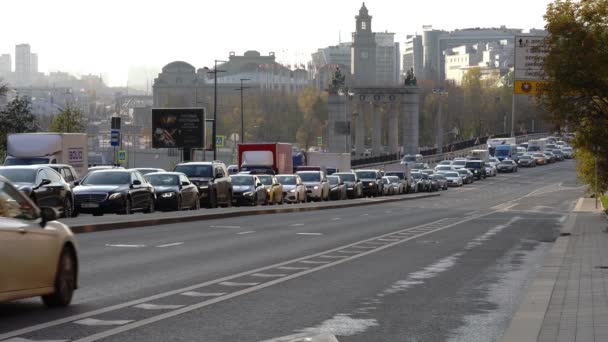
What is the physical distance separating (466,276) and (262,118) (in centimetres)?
17729

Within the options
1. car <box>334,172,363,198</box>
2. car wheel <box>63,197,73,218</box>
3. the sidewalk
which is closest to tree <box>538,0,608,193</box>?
the sidewalk

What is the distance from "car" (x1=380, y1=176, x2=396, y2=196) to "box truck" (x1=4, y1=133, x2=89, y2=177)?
1472 inches

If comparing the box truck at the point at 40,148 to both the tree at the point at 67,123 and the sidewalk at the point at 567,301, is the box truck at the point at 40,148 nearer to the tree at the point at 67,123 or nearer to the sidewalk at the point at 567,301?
the sidewalk at the point at 567,301

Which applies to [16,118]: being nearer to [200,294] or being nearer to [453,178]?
[453,178]

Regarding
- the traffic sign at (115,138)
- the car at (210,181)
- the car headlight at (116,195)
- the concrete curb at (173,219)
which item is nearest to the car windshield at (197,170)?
the car at (210,181)

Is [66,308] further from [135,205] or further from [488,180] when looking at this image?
[488,180]

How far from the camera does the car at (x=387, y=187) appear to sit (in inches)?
3388

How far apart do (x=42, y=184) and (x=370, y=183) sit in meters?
47.1

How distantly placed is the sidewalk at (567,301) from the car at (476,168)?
323 feet

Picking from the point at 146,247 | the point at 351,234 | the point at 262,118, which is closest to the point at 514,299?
the point at 146,247

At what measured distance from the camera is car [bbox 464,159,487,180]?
12556 cm

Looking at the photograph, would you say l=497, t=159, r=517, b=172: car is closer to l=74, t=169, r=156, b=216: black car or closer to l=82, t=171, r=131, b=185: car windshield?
l=74, t=169, r=156, b=216: black car

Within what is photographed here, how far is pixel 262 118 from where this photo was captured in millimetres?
196750

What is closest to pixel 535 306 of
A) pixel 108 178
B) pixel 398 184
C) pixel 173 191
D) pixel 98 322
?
pixel 98 322
